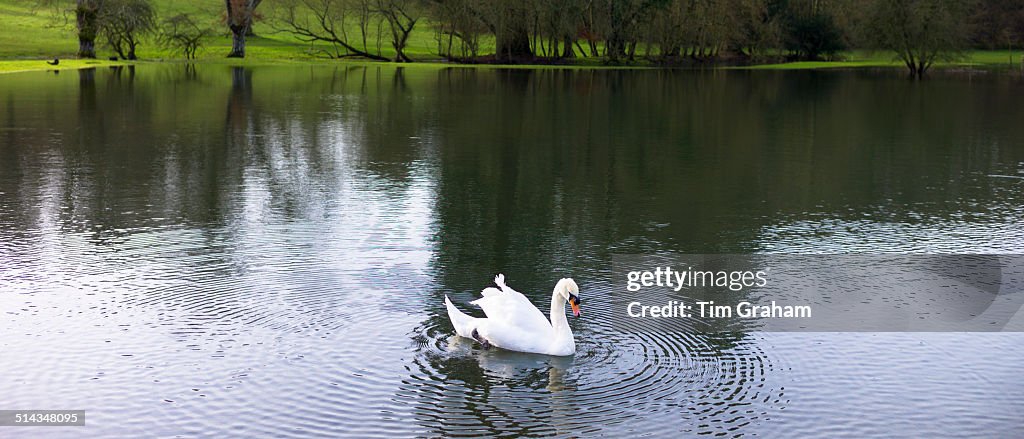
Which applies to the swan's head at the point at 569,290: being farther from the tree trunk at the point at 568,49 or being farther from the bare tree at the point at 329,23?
the tree trunk at the point at 568,49

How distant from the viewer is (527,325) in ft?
34.6

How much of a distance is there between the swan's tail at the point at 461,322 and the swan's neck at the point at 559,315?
85 cm

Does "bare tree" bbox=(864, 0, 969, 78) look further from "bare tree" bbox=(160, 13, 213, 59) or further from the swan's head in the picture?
the swan's head

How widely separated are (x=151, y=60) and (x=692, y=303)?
2663 inches

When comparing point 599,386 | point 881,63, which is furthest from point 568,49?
point 599,386

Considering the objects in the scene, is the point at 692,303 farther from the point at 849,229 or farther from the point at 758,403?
the point at 849,229

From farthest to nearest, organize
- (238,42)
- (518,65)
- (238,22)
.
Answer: (238,42) → (238,22) → (518,65)

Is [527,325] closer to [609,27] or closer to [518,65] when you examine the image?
[518,65]

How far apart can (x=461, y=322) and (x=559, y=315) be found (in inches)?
42.4

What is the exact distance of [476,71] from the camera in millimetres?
69562

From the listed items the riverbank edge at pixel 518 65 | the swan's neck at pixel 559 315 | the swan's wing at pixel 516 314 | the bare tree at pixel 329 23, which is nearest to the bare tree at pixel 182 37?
the riverbank edge at pixel 518 65

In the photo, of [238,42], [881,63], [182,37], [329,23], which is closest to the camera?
[182,37]

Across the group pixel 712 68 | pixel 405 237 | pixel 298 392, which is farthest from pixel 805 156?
pixel 712 68

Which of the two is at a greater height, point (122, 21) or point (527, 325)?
point (122, 21)
